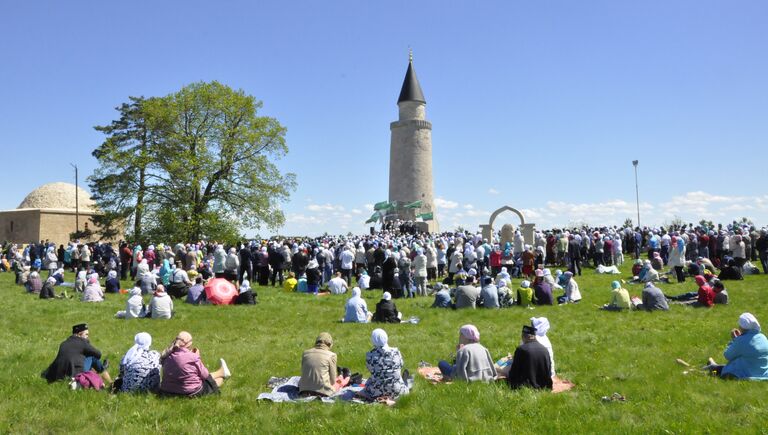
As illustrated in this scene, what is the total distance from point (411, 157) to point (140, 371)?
53.2 meters

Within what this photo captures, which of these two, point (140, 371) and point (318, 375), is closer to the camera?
point (318, 375)

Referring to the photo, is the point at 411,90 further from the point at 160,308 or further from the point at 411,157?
the point at 160,308

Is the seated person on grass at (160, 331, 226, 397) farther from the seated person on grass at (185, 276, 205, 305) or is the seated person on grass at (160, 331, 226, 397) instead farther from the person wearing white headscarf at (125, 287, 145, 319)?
the seated person on grass at (185, 276, 205, 305)

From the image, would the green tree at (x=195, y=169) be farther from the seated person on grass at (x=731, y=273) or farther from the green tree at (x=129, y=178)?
the seated person on grass at (x=731, y=273)

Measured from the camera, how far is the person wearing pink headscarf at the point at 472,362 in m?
8.30

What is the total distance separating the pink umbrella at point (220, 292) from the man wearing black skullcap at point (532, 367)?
11300mm

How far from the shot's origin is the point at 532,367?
7.92 metres

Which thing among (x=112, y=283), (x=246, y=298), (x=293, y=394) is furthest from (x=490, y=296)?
(x=112, y=283)

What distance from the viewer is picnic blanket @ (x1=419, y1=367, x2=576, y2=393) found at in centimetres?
810

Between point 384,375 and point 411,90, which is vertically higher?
point 411,90

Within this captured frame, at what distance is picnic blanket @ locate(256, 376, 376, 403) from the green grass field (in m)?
0.23

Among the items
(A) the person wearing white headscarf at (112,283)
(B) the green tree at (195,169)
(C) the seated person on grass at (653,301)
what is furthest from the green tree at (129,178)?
(C) the seated person on grass at (653,301)

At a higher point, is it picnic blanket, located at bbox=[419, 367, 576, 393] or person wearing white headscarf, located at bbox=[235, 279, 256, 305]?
person wearing white headscarf, located at bbox=[235, 279, 256, 305]

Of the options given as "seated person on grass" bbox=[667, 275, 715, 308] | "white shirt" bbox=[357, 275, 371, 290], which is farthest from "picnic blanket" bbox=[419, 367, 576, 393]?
"white shirt" bbox=[357, 275, 371, 290]
